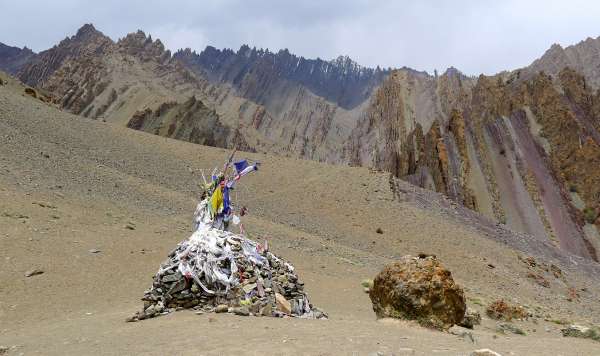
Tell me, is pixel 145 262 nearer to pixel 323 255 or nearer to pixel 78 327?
pixel 78 327

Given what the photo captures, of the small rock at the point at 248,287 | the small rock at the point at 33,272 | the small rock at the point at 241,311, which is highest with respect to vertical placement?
the small rock at the point at 248,287

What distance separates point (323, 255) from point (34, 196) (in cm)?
1102

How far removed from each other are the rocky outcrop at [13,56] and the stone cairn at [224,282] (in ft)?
507

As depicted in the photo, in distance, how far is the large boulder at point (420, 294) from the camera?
32.3 feet

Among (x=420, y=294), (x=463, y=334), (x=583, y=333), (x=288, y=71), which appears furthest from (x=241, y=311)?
(x=288, y=71)

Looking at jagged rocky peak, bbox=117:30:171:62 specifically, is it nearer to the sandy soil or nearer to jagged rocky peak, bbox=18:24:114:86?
jagged rocky peak, bbox=18:24:114:86

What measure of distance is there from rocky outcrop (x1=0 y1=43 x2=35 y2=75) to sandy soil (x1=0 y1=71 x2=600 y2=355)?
421 ft

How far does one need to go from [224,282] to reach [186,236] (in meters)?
9.36

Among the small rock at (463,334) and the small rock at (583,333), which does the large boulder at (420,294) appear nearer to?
the small rock at (463,334)

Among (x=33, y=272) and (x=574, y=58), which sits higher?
(x=574, y=58)

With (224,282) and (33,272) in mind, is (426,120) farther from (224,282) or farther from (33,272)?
(224,282)

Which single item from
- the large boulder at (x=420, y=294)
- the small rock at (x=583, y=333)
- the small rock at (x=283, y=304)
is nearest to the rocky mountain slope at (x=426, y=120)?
the small rock at (x=583, y=333)

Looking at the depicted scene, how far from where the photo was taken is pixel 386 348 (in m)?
6.51

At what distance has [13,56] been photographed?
150 meters
